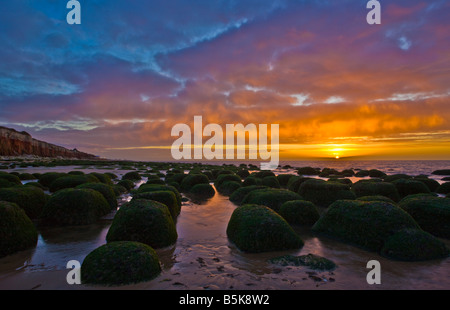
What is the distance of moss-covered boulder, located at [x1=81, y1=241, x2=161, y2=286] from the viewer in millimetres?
4438

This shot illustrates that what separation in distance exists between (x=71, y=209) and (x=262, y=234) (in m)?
6.44

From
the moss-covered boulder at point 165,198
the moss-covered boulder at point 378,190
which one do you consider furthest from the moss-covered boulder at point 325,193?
the moss-covered boulder at point 165,198

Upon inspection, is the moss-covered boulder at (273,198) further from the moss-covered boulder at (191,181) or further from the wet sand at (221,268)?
the moss-covered boulder at (191,181)

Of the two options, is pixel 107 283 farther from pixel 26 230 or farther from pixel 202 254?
pixel 26 230

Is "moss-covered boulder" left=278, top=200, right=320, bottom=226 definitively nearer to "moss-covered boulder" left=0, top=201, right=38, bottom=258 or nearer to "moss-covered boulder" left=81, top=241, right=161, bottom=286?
"moss-covered boulder" left=81, top=241, right=161, bottom=286

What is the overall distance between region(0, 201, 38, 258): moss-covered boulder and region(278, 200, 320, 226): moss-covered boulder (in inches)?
294

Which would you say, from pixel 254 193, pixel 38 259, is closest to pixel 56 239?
pixel 38 259

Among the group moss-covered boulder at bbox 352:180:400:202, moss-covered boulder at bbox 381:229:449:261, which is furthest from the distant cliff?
moss-covered boulder at bbox 381:229:449:261

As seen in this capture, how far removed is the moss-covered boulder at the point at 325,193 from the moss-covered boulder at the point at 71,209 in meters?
9.48

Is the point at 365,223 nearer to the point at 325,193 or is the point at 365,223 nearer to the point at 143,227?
the point at 325,193

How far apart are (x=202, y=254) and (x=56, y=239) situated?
4150 mm

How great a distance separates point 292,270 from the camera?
5027mm

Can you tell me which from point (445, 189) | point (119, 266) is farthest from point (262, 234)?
point (445, 189)

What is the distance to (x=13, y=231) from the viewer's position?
589cm
